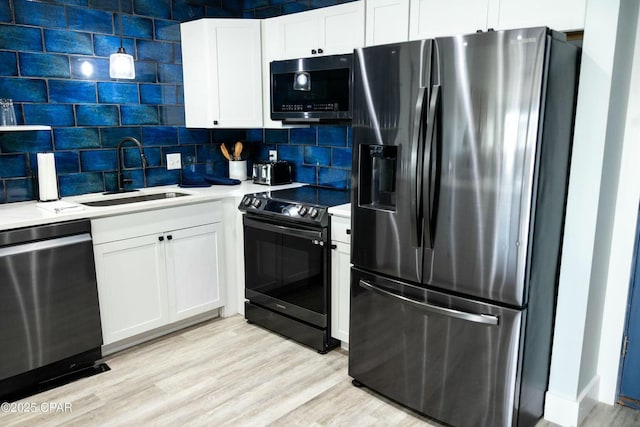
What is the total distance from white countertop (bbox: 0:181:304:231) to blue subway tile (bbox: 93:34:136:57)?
99 cm

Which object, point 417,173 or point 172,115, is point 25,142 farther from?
point 417,173

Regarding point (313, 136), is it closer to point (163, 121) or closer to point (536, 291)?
point (163, 121)

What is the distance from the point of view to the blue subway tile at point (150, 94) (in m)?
3.53

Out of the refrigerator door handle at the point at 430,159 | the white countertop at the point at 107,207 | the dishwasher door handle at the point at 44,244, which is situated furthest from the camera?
the white countertop at the point at 107,207

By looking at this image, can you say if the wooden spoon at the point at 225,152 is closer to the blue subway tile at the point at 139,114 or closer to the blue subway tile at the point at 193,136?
the blue subway tile at the point at 193,136

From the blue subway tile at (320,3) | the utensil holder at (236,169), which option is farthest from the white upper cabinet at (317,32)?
the utensil holder at (236,169)

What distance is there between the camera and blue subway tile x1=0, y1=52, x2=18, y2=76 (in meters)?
2.86

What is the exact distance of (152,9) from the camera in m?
3.50

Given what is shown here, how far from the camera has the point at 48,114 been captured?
3062 mm

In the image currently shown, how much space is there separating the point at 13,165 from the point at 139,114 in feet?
3.00

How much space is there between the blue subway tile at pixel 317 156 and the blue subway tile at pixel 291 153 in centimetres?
7

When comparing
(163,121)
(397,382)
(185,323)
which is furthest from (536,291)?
(163,121)

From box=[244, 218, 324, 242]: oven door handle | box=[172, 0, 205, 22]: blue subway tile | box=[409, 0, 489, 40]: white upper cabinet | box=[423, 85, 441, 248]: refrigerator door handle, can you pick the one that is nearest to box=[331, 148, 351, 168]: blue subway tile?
box=[244, 218, 324, 242]: oven door handle

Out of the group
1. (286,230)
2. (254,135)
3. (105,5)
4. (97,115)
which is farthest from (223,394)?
(105,5)
